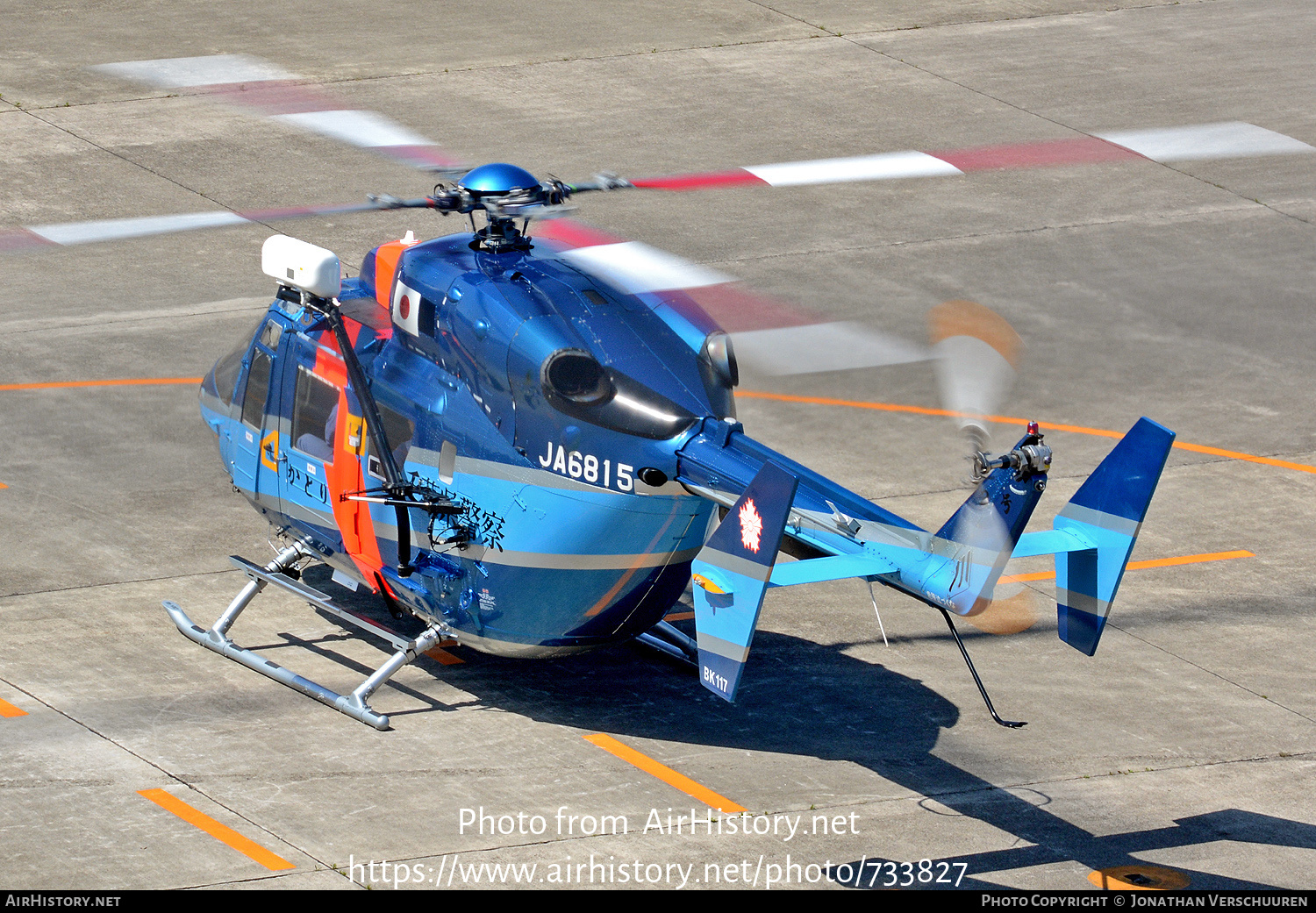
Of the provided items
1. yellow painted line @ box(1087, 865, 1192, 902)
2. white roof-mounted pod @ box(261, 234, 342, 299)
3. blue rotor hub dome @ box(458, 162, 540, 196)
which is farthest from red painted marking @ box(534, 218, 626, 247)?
yellow painted line @ box(1087, 865, 1192, 902)

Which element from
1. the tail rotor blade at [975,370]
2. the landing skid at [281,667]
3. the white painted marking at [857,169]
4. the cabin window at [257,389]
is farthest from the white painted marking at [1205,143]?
the cabin window at [257,389]

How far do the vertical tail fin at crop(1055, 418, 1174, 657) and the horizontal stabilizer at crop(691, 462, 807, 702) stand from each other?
Answer: 2.10 meters

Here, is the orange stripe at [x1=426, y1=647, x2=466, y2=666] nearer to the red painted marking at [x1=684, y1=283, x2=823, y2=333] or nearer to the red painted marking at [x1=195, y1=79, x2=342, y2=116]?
the red painted marking at [x1=684, y1=283, x2=823, y2=333]

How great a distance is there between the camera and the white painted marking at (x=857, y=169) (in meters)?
15.1

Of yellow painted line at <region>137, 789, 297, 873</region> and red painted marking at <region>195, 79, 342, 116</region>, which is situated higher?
red painted marking at <region>195, 79, 342, 116</region>

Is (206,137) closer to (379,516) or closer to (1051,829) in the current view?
(379,516)

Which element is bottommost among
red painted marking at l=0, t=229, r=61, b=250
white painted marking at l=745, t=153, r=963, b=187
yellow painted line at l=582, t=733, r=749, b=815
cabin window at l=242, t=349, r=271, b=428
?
yellow painted line at l=582, t=733, r=749, b=815

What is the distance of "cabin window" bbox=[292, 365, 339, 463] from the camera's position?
1650 cm

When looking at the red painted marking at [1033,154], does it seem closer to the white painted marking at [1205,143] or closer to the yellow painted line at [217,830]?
the white painted marking at [1205,143]

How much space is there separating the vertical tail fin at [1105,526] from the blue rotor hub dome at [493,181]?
465 centimetres

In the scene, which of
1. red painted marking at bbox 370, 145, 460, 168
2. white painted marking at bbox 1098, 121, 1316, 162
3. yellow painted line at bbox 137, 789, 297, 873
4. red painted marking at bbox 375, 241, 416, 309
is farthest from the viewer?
red painted marking at bbox 375, 241, 416, 309

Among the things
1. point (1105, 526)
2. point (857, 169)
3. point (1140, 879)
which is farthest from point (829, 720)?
point (857, 169)

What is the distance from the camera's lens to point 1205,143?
15602mm

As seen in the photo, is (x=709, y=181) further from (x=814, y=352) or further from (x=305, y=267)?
(x=305, y=267)
